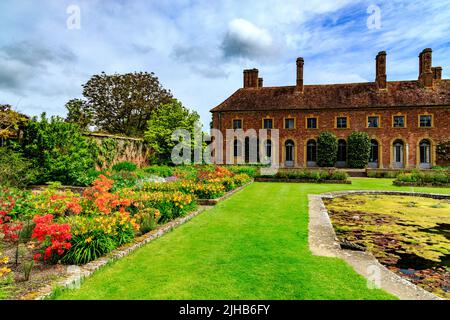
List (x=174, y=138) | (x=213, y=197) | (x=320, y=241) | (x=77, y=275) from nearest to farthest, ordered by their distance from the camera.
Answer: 1. (x=77, y=275)
2. (x=320, y=241)
3. (x=213, y=197)
4. (x=174, y=138)

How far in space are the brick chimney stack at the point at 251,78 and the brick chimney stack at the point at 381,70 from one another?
1231cm

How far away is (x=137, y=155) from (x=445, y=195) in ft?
66.3

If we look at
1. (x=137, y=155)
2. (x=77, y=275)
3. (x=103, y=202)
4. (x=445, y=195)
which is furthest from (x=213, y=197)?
(x=137, y=155)

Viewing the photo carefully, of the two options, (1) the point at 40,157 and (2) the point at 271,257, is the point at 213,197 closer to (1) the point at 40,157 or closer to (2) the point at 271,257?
(2) the point at 271,257

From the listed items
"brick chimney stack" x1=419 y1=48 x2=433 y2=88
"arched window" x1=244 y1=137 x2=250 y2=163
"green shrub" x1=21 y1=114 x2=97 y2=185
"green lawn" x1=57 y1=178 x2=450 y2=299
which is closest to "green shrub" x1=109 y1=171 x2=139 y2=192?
"green shrub" x1=21 y1=114 x2=97 y2=185

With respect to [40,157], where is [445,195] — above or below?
below

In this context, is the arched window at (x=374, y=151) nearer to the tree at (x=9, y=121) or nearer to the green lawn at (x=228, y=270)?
the green lawn at (x=228, y=270)

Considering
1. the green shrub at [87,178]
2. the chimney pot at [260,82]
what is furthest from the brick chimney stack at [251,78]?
the green shrub at [87,178]

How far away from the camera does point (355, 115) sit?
28.7m

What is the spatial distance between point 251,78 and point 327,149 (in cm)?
1189

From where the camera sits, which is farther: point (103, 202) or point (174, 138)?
point (174, 138)

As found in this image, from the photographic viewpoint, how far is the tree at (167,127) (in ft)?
87.0
